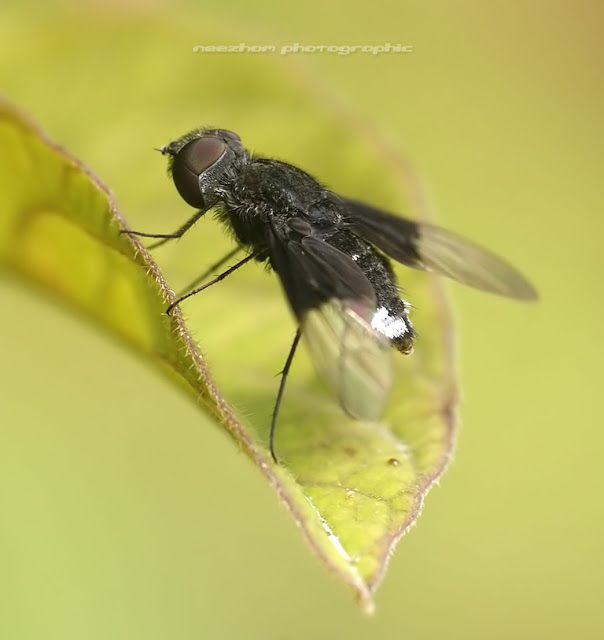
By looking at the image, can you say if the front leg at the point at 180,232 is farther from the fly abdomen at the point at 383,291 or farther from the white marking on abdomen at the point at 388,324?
the white marking on abdomen at the point at 388,324

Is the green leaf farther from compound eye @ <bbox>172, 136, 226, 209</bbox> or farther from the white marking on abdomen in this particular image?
compound eye @ <bbox>172, 136, 226, 209</bbox>

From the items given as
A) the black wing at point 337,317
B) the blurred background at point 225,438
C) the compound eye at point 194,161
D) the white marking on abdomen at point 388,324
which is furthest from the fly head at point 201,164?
the white marking on abdomen at point 388,324

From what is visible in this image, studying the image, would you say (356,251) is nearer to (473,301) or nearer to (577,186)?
(473,301)

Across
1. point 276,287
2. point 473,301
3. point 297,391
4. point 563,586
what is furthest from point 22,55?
point 563,586

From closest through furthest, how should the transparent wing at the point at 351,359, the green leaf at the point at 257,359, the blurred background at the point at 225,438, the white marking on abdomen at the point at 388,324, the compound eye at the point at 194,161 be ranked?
the green leaf at the point at 257,359, the transparent wing at the point at 351,359, the white marking on abdomen at the point at 388,324, the compound eye at the point at 194,161, the blurred background at the point at 225,438

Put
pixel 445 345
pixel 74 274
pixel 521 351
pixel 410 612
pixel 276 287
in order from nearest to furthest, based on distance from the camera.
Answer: pixel 74 274, pixel 445 345, pixel 276 287, pixel 410 612, pixel 521 351

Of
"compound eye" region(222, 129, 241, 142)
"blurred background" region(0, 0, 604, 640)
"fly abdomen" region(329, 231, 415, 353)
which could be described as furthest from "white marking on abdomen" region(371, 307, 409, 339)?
"compound eye" region(222, 129, 241, 142)

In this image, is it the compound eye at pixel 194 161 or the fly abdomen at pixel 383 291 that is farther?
the compound eye at pixel 194 161
